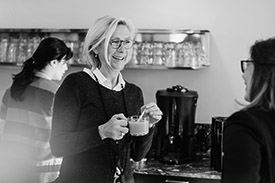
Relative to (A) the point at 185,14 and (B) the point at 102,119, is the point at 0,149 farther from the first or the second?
(A) the point at 185,14

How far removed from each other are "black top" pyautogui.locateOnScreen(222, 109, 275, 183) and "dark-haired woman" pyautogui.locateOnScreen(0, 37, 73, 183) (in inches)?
57.5

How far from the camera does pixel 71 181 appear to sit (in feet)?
5.90

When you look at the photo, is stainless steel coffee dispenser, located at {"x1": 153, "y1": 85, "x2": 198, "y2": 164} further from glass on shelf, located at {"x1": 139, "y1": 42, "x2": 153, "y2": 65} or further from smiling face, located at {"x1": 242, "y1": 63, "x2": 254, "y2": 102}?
smiling face, located at {"x1": 242, "y1": 63, "x2": 254, "y2": 102}

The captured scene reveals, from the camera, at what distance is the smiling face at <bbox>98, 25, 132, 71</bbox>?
1.92 m

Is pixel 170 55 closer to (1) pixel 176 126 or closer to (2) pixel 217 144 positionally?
(1) pixel 176 126

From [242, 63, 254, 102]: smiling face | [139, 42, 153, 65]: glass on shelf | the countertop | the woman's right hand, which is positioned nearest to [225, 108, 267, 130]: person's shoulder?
[242, 63, 254, 102]: smiling face

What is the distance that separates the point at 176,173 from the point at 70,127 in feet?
3.36

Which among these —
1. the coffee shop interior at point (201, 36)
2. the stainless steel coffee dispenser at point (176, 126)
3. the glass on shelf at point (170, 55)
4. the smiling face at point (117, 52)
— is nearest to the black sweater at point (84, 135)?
the smiling face at point (117, 52)

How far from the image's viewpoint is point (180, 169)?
2.63 m

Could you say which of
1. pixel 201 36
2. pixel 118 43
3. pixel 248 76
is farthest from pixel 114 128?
pixel 201 36

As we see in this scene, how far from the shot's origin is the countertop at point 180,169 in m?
2.55

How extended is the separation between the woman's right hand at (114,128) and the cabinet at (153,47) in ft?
4.60

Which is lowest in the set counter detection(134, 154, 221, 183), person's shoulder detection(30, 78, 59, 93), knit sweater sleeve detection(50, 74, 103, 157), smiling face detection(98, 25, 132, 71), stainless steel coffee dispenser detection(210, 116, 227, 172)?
counter detection(134, 154, 221, 183)

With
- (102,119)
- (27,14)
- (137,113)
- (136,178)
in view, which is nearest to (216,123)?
(136,178)
